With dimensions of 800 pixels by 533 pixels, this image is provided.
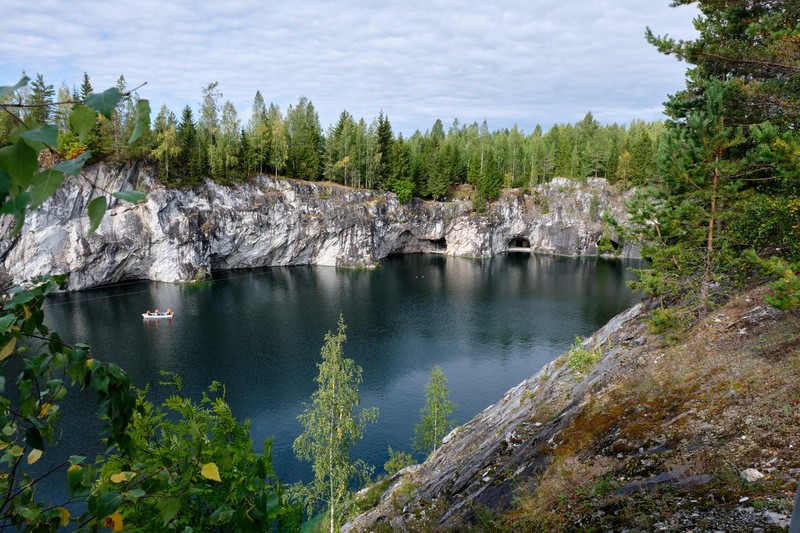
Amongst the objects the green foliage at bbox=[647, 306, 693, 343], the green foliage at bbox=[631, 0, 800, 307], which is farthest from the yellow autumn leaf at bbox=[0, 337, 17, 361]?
the green foliage at bbox=[647, 306, 693, 343]

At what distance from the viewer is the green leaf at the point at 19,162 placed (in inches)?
38.8

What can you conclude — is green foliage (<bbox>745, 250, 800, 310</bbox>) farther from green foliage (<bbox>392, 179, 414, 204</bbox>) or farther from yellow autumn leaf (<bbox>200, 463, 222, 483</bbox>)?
green foliage (<bbox>392, 179, 414, 204</bbox>)

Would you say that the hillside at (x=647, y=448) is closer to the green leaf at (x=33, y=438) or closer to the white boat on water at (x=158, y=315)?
the green leaf at (x=33, y=438)

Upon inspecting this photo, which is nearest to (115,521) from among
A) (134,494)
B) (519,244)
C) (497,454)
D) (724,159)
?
(134,494)

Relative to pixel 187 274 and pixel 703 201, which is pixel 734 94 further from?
pixel 187 274

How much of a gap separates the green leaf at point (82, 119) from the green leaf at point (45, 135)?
0.34ft

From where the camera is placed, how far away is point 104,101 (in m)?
1.06

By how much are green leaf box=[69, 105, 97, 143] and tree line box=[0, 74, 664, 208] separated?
55008 millimetres

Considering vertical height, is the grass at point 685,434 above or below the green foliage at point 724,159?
below

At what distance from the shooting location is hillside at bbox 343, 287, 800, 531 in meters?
5.18

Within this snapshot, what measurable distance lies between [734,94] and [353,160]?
6708cm

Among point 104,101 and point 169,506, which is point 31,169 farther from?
point 169,506

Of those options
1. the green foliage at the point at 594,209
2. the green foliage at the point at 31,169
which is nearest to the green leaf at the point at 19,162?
the green foliage at the point at 31,169

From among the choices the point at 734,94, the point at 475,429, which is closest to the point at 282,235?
the point at 475,429
